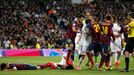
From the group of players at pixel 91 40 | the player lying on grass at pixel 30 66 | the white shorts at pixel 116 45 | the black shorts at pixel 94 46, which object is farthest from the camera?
the white shorts at pixel 116 45

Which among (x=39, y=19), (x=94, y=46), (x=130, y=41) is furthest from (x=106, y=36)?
(x=39, y=19)

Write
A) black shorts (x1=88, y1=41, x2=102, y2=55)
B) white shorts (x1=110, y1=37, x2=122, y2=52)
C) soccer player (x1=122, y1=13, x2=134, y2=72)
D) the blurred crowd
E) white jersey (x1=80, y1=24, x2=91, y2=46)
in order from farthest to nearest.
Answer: the blurred crowd, white shorts (x1=110, y1=37, x2=122, y2=52), white jersey (x1=80, y1=24, x2=91, y2=46), black shorts (x1=88, y1=41, x2=102, y2=55), soccer player (x1=122, y1=13, x2=134, y2=72)

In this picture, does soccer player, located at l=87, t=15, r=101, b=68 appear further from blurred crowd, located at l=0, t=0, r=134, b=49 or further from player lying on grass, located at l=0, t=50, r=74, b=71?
blurred crowd, located at l=0, t=0, r=134, b=49

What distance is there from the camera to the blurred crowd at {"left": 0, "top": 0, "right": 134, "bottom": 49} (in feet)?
144

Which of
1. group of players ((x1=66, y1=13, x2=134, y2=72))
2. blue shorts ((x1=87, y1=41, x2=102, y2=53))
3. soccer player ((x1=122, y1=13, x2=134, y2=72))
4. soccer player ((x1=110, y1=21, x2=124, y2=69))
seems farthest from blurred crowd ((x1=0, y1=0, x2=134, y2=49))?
soccer player ((x1=122, y1=13, x2=134, y2=72))

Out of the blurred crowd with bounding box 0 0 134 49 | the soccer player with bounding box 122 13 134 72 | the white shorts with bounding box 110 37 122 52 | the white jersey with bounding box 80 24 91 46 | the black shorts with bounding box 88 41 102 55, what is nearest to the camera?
the soccer player with bounding box 122 13 134 72

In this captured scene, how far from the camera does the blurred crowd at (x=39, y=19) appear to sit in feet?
144

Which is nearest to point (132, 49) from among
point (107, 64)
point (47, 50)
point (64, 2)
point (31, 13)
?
point (107, 64)

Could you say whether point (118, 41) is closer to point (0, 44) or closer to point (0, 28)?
point (0, 44)

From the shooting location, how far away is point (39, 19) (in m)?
48.9

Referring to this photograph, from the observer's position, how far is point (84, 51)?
21.9m

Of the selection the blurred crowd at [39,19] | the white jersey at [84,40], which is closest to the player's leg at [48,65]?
the white jersey at [84,40]

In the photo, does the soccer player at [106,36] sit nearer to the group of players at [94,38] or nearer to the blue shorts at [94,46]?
the group of players at [94,38]

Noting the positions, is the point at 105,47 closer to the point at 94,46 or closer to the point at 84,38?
the point at 94,46
